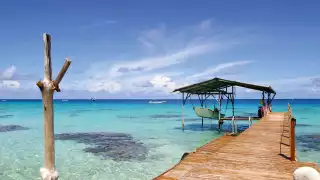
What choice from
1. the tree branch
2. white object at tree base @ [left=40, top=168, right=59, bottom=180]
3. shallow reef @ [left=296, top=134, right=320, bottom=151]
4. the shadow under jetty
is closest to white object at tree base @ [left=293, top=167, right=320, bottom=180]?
white object at tree base @ [left=40, top=168, right=59, bottom=180]

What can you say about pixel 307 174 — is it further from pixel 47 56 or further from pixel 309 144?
pixel 309 144

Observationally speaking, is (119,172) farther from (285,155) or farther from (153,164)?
(285,155)

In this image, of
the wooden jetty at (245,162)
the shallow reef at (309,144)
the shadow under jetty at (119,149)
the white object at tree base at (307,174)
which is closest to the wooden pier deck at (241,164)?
the wooden jetty at (245,162)

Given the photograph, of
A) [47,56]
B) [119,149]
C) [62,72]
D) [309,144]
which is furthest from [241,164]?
[309,144]

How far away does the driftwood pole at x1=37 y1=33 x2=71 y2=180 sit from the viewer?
419cm

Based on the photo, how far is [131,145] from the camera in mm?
18797

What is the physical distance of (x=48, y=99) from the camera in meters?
4.26

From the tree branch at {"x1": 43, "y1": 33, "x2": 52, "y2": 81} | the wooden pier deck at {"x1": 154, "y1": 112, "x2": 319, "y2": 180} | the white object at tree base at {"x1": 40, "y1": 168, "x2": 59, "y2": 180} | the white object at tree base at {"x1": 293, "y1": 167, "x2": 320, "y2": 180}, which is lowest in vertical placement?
the wooden pier deck at {"x1": 154, "y1": 112, "x2": 319, "y2": 180}

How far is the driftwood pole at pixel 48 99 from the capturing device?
4188mm

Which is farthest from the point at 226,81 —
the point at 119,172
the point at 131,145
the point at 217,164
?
the point at 217,164

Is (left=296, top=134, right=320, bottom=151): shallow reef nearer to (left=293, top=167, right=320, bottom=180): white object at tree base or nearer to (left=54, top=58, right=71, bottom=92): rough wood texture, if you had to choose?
(left=293, top=167, right=320, bottom=180): white object at tree base

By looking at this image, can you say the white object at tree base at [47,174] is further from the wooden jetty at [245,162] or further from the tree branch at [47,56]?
the wooden jetty at [245,162]

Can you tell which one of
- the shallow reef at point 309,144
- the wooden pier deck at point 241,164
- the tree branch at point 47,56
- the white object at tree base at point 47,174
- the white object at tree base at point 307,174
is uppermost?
the tree branch at point 47,56

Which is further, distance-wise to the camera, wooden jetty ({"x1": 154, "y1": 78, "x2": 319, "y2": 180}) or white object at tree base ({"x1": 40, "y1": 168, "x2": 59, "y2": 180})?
wooden jetty ({"x1": 154, "y1": 78, "x2": 319, "y2": 180})
